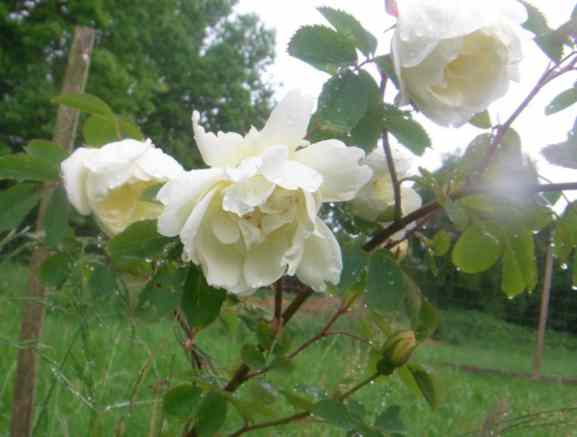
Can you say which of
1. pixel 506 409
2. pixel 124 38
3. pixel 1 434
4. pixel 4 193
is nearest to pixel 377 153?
pixel 4 193

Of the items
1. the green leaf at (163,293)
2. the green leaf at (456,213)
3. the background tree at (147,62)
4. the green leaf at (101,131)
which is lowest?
the green leaf at (163,293)

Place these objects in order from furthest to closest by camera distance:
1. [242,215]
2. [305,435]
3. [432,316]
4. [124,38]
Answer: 1. [124,38]
2. [305,435]
3. [432,316]
4. [242,215]

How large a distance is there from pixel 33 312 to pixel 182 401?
0.94 meters

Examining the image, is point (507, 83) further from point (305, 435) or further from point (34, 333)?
point (34, 333)

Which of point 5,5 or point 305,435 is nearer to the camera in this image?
point 305,435

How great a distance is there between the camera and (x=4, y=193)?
688mm

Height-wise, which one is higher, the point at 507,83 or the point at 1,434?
the point at 507,83

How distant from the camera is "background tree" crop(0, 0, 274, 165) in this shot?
10812 mm

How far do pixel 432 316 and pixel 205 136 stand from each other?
0.37 meters

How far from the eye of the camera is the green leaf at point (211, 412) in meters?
0.73

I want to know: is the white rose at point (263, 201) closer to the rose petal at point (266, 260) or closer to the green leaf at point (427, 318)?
the rose petal at point (266, 260)

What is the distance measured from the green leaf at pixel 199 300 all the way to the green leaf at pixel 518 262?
34cm

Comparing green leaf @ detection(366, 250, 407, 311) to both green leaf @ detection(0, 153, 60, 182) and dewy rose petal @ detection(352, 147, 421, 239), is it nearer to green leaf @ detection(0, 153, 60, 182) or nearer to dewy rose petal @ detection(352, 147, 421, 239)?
dewy rose petal @ detection(352, 147, 421, 239)

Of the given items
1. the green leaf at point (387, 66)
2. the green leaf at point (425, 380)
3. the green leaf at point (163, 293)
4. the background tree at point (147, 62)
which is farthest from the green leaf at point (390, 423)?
the background tree at point (147, 62)
